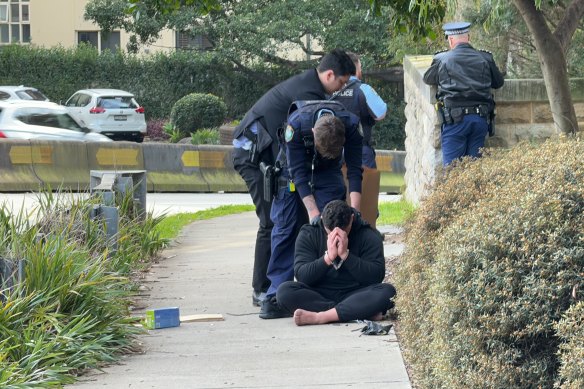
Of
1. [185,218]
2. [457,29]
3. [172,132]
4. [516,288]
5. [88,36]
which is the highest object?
[457,29]

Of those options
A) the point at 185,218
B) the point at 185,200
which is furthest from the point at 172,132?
the point at 185,218

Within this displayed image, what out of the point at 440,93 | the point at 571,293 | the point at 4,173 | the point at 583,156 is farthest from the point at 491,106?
the point at 4,173

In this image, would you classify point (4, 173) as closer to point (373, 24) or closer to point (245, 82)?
point (373, 24)

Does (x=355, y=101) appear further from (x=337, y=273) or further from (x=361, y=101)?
(x=337, y=273)

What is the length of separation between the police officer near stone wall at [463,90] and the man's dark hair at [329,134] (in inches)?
98.5

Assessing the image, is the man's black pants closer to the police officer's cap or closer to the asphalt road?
the police officer's cap

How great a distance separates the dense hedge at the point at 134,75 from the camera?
40.3 metres

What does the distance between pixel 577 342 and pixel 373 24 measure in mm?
31008

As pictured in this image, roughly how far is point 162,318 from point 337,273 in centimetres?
120

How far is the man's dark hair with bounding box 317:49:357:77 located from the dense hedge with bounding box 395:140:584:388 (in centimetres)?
268

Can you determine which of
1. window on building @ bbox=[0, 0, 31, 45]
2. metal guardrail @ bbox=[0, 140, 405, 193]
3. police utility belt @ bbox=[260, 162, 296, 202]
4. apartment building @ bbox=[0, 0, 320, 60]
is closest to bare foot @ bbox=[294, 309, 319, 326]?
police utility belt @ bbox=[260, 162, 296, 202]

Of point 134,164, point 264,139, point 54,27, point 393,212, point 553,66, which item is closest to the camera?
point 264,139

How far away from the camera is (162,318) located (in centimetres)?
759

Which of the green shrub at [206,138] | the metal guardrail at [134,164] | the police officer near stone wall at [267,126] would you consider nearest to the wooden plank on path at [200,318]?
the police officer near stone wall at [267,126]
